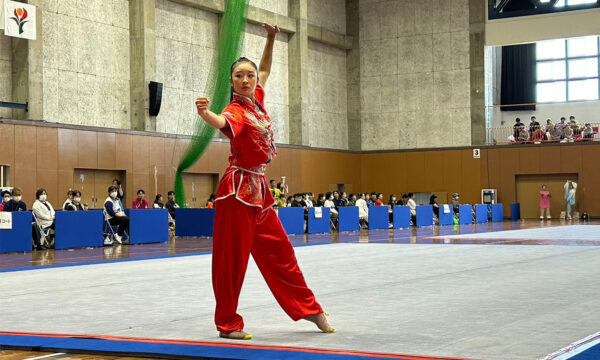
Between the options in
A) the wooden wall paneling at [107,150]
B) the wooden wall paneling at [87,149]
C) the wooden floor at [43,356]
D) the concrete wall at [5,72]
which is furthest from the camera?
the wooden wall paneling at [107,150]

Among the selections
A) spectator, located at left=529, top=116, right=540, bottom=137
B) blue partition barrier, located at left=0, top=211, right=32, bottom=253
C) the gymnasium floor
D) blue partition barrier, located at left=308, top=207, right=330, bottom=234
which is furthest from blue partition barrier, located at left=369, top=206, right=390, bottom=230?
the gymnasium floor

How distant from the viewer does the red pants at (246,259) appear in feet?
16.5

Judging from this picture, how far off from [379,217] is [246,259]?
2195cm

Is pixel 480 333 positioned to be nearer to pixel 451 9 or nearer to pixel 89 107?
pixel 89 107

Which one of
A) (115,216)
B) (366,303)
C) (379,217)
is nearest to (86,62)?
(115,216)

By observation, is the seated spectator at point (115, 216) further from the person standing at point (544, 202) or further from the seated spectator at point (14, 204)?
the person standing at point (544, 202)

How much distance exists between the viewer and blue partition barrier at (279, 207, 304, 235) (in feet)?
73.5

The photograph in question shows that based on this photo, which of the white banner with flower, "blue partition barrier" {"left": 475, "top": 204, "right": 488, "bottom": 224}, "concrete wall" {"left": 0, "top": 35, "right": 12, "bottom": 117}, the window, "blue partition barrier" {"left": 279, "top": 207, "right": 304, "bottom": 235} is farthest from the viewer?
the window

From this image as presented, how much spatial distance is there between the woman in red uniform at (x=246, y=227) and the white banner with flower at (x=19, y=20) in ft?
59.5

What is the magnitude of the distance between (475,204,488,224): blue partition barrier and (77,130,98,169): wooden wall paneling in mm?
15595

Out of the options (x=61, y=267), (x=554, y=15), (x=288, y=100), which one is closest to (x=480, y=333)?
(x=61, y=267)

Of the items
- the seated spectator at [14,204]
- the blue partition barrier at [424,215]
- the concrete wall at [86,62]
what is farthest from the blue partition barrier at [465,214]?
the seated spectator at [14,204]

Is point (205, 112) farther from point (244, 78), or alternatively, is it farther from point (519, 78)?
point (519, 78)

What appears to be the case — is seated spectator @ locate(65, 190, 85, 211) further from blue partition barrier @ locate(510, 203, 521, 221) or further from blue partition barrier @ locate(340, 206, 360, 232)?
blue partition barrier @ locate(510, 203, 521, 221)
